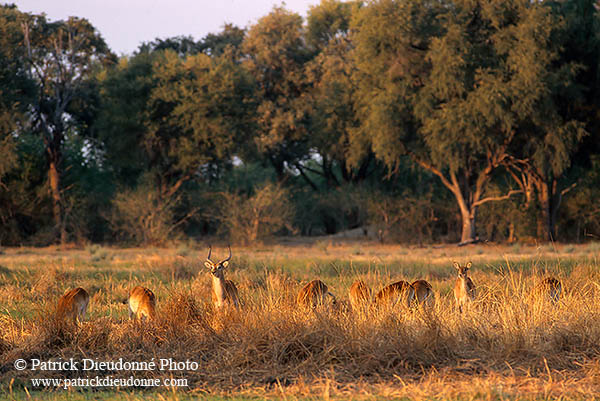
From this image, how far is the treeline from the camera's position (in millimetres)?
26016

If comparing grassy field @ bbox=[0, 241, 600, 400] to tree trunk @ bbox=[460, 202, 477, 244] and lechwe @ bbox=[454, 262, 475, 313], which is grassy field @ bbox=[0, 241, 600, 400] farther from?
tree trunk @ bbox=[460, 202, 477, 244]

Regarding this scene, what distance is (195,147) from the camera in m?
30.2

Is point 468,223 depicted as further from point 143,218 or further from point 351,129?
point 143,218

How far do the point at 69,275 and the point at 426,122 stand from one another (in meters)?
16.6

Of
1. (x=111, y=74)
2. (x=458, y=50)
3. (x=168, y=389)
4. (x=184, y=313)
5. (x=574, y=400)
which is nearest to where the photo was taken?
(x=574, y=400)

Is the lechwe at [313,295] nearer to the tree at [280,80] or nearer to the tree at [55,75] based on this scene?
the tree at [55,75]

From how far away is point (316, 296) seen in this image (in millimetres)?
9273

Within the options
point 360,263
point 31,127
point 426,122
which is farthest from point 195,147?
point 360,263

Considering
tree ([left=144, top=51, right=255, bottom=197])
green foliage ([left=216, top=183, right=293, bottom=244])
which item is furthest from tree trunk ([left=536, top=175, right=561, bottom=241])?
tree ([left=144, top=51, right=255, bottom=197])

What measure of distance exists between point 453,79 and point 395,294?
18.2 meters

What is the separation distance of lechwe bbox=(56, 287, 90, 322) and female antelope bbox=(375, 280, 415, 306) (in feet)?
12.8

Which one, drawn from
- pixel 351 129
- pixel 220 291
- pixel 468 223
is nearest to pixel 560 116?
pixel 468 223

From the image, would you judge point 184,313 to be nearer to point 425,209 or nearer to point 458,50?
point 458,50

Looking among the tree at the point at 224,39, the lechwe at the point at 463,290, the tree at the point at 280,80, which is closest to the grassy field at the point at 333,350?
the lechwe at the point at 463,290
